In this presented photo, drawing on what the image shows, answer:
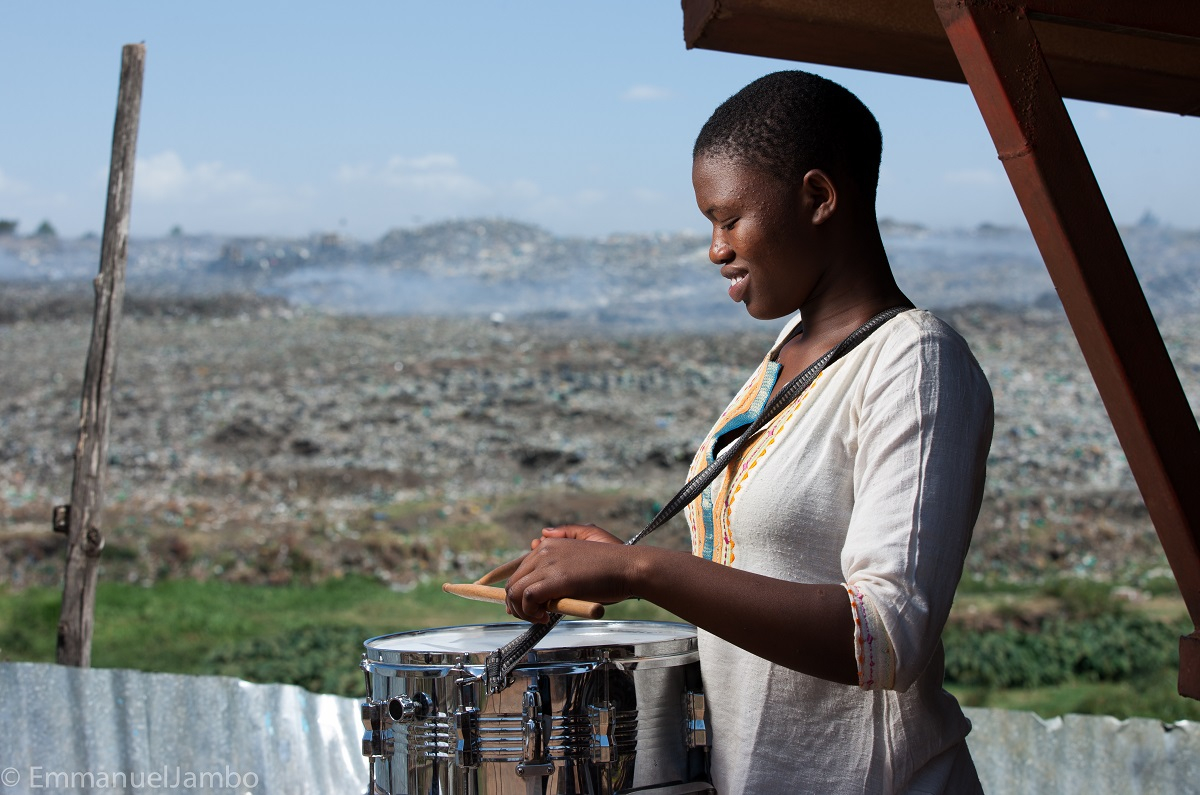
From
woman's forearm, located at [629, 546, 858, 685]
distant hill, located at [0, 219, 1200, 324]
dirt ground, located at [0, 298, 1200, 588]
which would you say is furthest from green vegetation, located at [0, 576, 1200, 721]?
distant hill, located at [0, 219, 1200, 324]

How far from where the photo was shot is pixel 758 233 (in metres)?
1.60

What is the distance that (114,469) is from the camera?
1321 cm

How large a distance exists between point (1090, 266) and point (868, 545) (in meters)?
0.48

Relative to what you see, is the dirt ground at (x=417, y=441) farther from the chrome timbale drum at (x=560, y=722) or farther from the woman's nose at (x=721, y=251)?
the woman's nose at (x=721, y=251)

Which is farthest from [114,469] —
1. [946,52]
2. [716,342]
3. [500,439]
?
[946,52]

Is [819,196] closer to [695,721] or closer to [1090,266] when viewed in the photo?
[1090,266]

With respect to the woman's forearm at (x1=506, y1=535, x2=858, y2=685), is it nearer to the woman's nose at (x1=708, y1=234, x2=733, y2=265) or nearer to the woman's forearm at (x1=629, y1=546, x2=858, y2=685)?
the woman's forearm at (x1=629, y1=546, x2=858, y2=685)

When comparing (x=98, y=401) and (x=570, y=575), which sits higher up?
(x=98, y=401)

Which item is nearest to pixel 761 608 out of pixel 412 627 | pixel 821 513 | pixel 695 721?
pixel 821 513

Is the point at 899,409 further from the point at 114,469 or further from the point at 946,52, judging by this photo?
the point at 114,469

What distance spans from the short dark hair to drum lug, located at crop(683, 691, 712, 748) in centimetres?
79

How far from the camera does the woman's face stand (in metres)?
1.59

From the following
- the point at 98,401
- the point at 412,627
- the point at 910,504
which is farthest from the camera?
the point at 412,627

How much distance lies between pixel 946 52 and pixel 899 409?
1312mm
